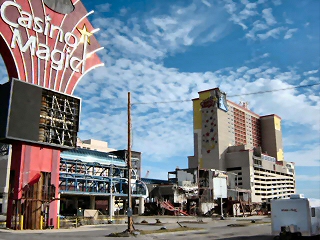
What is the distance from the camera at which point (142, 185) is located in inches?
3182

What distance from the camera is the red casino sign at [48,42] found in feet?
127

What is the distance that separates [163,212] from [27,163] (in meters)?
47.4

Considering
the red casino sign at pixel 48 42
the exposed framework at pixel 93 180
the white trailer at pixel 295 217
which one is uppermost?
the red casino sign at pixel 48 42

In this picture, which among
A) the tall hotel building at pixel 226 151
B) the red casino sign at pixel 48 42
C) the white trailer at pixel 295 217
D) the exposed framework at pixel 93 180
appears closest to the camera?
the white trailer at pixel 295 217

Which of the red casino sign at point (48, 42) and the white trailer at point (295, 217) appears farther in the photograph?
the red casino sign at point (48, 42)

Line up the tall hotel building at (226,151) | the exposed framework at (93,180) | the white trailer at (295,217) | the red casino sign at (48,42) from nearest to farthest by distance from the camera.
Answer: the white trailer at (295,217)
the red casino sign at (48,42)
the exposed framework at (93,180)
the tall hotel building at (226,151)

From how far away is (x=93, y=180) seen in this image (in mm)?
68125

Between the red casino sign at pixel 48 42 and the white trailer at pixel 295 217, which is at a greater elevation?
the red casino sign at pixel 48 42

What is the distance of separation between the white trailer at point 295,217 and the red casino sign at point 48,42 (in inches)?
1149

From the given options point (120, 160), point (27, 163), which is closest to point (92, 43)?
point (27, 163)

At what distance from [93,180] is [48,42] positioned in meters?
32.9

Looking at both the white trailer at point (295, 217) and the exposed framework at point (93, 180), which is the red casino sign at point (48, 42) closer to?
the exposed framework at point (93, 180)

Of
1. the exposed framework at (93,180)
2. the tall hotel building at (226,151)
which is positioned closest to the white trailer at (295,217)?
the exposed framework at (93,180)

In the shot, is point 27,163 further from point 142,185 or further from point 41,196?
point 142,185
